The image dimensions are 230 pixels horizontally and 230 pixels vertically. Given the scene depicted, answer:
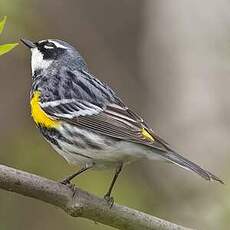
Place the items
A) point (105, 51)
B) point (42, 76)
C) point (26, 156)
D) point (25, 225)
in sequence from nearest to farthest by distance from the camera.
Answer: point (42, 76), point (26, 156), point (25, 225), point (105, 51)

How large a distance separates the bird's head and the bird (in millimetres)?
215

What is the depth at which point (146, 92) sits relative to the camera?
10.7 meters

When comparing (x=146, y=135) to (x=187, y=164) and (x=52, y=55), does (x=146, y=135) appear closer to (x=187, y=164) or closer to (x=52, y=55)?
(x=187, y=164)

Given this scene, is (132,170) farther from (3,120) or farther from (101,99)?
(101,99)

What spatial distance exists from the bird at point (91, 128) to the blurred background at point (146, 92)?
59cm

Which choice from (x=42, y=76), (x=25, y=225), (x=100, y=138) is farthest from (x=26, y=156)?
(x=100, y=138)

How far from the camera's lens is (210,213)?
5.81 metres

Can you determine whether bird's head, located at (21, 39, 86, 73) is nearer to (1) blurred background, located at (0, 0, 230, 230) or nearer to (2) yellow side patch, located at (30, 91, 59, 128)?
(1) blurred background, located at (0, 0, 230, 230)

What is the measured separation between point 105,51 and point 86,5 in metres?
0.76

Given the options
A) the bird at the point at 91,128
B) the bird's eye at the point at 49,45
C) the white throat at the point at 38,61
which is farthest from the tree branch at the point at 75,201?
the bird's eye at the point at 49,45

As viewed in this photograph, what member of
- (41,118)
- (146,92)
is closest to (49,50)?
(41,118)

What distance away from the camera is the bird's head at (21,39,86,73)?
538 centimetres

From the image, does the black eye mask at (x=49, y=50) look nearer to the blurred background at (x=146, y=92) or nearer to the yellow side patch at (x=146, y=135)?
the blurred background at (x=146, y=92)

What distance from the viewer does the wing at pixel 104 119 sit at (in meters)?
4.53
